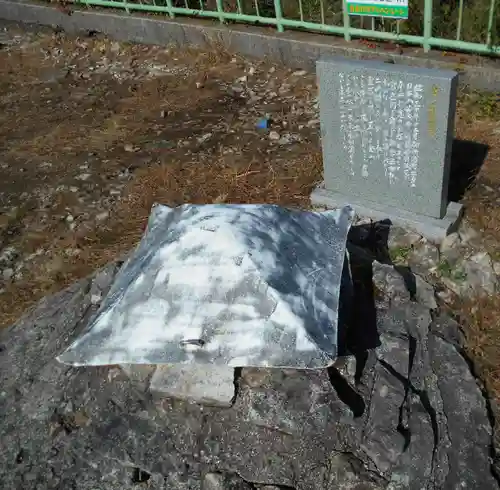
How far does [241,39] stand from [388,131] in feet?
10.8

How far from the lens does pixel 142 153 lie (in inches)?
218

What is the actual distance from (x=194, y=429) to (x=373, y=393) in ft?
2.84

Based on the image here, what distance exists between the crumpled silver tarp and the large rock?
10.0 inches

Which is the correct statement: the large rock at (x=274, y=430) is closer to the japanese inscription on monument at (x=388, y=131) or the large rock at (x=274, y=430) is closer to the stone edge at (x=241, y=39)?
the japanese inscription on monument at (x=388, y=131)

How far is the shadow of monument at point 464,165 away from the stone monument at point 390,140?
35 centimetres

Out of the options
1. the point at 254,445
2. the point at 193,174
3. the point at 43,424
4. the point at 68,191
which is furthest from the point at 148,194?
the point at 254,445

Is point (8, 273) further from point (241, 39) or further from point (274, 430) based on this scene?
point (241, 39)

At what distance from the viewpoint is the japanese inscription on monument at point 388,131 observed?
3.59 m

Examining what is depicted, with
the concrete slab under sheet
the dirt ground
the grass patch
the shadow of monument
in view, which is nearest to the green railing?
the dirt ground

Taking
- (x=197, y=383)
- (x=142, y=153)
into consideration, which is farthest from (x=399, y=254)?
(x=142, y=153)

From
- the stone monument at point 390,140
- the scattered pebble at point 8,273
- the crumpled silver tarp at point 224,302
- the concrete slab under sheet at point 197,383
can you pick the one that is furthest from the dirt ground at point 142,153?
the concrete slab under sheet at point 197,383

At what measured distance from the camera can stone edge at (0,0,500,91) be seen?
5273 mm

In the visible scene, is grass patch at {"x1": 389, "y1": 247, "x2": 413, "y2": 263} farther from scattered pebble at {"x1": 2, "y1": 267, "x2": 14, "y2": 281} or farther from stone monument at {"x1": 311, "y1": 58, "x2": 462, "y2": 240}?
scattered pebble at {"x1": 2, "y1": 267, "x2": 14, "y2": 281}

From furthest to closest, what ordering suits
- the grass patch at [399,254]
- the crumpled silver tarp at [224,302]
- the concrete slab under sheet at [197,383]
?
the grass patch at [399,254]
the concrete slab under sheet at [197,383]
the crumpled silver tarp at [224,302]
